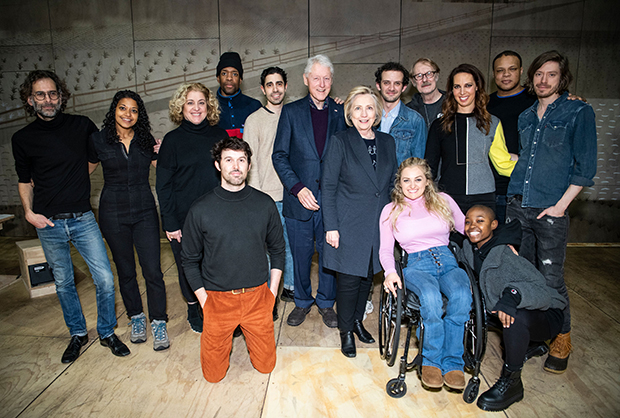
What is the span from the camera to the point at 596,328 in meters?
2.92

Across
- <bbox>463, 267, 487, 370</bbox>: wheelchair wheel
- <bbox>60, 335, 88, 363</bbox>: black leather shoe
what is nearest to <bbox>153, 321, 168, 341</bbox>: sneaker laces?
<bbox>60, 335, 88, 363</bbox>: black leather shoe

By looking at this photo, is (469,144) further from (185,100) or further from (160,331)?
(160,331)

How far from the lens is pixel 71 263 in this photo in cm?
254

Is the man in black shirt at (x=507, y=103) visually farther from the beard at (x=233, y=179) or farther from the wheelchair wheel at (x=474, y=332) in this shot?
the beard at (x=233, y=179)

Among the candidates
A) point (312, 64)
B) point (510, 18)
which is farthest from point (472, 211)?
point (510, 18)

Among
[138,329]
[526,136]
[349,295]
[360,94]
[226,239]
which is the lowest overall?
[138,329]

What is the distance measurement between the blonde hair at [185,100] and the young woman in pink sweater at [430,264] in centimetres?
140

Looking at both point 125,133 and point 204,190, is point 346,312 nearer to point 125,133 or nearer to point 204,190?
point 204,190

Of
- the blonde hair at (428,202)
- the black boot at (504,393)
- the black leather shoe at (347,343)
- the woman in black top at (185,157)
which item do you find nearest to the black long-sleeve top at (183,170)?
the woman in black top at (185,157)

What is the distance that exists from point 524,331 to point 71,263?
113 inches

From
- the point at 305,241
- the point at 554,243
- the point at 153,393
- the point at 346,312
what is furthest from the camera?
the point at 305,241

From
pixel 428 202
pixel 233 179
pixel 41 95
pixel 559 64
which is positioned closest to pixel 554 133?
pixel 559 64

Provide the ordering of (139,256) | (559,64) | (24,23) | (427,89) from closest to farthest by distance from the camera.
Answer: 1. (559,64)
2. (139,256)
3. (427,89)
4. (24,23)

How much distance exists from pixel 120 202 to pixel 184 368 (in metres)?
1.17
